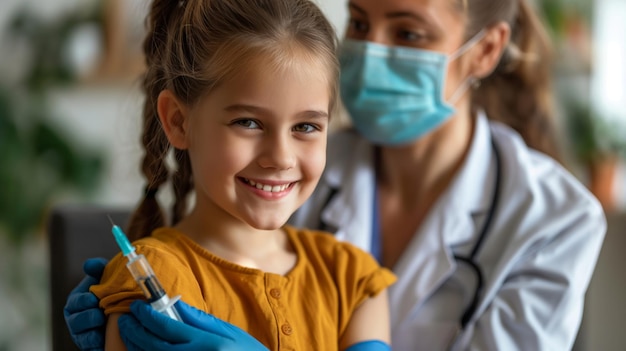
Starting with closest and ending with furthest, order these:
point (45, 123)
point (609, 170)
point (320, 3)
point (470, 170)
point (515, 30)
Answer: point (320, 3) → point (470, 170) → point (515, 30) → point (45, 123) → point (609, 170)

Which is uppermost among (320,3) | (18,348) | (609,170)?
(320,3)

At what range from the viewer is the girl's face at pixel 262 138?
112cm

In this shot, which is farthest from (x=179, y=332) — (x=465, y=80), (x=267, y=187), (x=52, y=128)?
(x=52, y=128)

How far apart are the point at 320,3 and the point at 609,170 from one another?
7.30 ft

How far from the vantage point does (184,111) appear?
3.91 ft

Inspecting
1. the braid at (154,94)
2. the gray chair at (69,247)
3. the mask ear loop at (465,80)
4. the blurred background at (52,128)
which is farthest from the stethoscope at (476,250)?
the blurred background at (52,128)

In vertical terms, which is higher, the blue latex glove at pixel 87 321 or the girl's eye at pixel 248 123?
the girl's eye at pixel 248 123

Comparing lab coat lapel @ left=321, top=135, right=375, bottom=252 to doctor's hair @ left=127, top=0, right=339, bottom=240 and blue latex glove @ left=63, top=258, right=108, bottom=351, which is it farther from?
blue latex glove @ left=63, top=258, right=108, bottom=351

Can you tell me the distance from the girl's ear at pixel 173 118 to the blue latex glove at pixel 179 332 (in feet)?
0.78

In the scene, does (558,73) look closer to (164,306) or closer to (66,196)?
(66,196)

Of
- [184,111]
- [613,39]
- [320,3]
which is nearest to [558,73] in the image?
[613,39]

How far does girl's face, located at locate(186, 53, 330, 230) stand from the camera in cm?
112

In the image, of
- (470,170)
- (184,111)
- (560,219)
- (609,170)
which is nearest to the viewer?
(184,111)

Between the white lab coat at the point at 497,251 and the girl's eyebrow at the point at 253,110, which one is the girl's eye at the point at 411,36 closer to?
the white lab coat at the point at 497,251
